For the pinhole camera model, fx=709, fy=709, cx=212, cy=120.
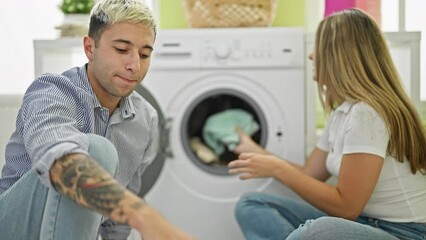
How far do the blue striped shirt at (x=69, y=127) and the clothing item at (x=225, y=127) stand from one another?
2.28 ft

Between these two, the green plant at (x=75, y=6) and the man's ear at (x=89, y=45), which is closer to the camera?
the man's ear at (x=89, y=45)

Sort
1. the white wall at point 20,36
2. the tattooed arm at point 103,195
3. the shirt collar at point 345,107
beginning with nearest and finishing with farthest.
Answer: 1. the tattooed arm at point 103,195
2. the shirt collar at point 345,107
3. the white wall at point 20,36

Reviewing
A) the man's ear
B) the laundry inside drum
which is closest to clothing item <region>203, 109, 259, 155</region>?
the laundry inside drum

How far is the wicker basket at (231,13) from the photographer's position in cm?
264

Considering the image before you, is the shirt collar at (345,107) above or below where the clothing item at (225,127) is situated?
above

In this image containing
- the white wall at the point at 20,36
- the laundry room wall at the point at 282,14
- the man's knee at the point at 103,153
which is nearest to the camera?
the man's knee at the point at 103,153

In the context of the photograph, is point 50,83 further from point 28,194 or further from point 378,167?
point 378,167

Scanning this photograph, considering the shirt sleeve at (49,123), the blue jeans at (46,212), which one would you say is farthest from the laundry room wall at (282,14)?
the blue jeans at (46,212)

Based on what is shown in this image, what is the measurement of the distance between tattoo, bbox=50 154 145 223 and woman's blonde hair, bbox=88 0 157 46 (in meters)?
0.44

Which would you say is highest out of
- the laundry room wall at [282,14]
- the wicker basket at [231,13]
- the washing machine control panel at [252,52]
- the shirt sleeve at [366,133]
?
the wicker basket at [231,13]

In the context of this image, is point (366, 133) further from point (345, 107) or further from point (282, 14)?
point (282, 14)

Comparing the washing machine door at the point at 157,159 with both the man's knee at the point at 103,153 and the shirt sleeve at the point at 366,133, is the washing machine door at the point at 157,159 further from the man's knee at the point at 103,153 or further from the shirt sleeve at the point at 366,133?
the man's knee at the point at 103,153

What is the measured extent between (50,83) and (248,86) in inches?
46.4

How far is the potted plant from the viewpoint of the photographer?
2.77m
